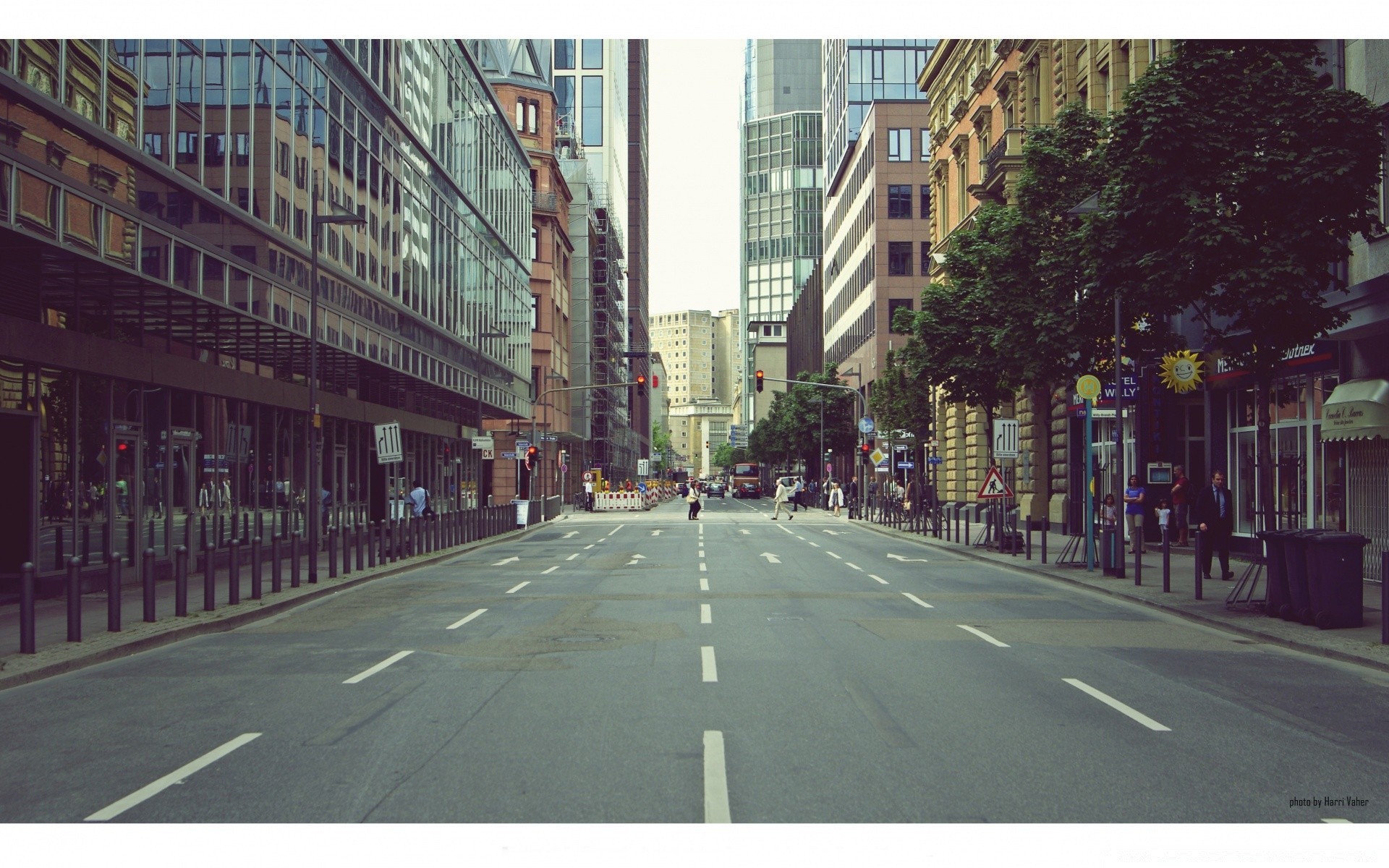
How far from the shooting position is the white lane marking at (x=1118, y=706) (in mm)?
8750

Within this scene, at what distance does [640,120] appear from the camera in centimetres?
16162

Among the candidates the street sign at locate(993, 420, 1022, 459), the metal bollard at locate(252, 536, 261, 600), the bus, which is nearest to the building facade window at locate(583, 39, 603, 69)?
the bus

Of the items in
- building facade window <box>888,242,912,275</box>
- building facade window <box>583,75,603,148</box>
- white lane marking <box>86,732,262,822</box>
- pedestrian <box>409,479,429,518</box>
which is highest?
building facade window <box>583,75,603,148</box>

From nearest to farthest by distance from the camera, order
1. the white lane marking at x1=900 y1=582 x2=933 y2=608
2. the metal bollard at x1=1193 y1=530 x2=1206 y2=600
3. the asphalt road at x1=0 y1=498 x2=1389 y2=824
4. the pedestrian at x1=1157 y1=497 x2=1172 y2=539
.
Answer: the asphalt road at x1=0 y1=498 x2=1389 y2=824 → the white lane marking at x1=900 y1=582 x2=933 y2=608 → the metal bollard at x1=1193 y1=530 x2=1206 y2=600 → the pedestrian at x1=1157 y1=497 x2=1172 y2=539

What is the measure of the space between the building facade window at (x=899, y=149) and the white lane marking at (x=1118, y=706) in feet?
238

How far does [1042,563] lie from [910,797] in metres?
20.2

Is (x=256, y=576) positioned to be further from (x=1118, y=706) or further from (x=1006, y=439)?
(x=1006, y=439)

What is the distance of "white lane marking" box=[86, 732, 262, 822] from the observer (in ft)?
21.3

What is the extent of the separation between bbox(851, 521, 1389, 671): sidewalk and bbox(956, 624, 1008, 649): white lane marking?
3.26 metres

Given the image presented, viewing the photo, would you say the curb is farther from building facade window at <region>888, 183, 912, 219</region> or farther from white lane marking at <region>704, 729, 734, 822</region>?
building facade window at <region>888, 183, 912, 219</region>

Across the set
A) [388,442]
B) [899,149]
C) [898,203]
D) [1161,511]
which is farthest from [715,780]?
[899,149]

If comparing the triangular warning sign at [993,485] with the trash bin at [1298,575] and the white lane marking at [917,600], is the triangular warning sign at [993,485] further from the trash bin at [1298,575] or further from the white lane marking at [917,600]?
the trash bin at [1298,575]
